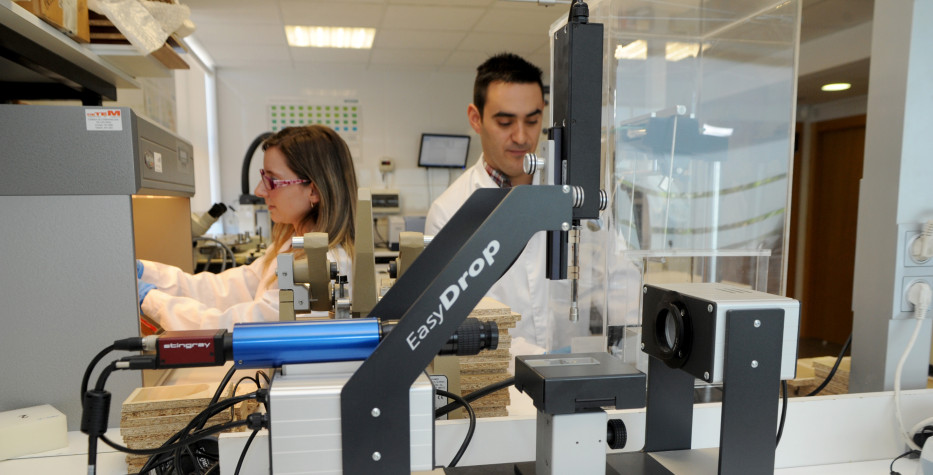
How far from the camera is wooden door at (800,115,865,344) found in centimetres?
406

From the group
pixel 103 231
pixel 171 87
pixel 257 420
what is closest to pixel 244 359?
pixel 257 420

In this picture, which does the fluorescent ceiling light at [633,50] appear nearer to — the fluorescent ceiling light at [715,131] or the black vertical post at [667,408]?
the fluorescent ceiling light at [715,131]

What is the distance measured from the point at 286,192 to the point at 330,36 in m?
2.49

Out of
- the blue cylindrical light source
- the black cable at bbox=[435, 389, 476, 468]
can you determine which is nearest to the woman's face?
the black cable at bbox=[435, 389, 476, 468]

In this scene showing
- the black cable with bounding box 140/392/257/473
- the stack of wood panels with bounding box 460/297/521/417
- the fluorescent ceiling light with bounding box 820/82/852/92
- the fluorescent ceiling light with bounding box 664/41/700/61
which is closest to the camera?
the black cable with bounding box 140/392/257/473

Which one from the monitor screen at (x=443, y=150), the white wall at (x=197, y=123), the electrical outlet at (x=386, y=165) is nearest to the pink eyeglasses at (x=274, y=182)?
the white wall at (x=197, y=123)

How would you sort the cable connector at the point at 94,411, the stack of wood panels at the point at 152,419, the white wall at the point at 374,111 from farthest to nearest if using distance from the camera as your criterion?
the white wall at the point at 374,111 → the stack of wood panels at the point at 152,419 → the cable connector at the point at 94,411

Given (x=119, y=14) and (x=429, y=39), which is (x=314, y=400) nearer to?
(x=119, y=14)

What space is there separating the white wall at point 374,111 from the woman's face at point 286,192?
9.88ft

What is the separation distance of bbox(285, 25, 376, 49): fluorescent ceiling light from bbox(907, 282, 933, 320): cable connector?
3.32 meters

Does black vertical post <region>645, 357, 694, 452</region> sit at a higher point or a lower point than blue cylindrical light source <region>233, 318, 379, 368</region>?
lower

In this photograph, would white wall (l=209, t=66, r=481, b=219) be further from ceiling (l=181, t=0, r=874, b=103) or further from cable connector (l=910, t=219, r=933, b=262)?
cable connector (l=910, t=219, r=933, b=262)

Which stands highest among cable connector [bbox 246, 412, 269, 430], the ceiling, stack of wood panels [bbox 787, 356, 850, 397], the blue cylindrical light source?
the ceiling

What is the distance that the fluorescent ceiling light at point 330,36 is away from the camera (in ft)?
11.5
